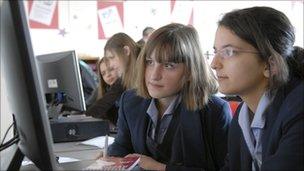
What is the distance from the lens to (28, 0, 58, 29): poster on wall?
12.7 feet

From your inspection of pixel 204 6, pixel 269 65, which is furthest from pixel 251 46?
pixel 204 6

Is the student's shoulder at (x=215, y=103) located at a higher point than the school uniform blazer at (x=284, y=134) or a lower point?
lower

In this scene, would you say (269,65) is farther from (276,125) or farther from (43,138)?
(43,138)

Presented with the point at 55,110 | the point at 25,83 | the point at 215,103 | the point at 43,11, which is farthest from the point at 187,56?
the point at 43,11

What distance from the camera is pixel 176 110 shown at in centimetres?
141

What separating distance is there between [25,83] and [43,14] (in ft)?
11.2

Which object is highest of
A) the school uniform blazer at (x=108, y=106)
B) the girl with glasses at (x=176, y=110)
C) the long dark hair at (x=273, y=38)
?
the long dark hair at (x=273, y=38)

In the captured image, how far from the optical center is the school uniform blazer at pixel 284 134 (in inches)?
32.1

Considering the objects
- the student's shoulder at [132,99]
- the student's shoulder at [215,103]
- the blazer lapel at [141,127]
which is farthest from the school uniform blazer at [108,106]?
the student's shoulder at [215,103]

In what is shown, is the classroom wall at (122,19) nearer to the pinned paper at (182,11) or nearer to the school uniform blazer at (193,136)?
the pinned paper at (182,11)

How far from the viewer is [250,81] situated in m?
1.07

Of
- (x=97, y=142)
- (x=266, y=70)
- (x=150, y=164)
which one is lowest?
(x=97, y=142)

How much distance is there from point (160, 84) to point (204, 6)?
10.9ft

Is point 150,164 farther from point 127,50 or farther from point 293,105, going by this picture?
point 127,50
